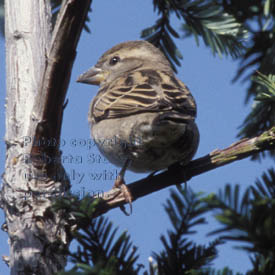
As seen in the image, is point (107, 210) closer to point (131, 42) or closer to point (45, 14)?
point (45, 14)

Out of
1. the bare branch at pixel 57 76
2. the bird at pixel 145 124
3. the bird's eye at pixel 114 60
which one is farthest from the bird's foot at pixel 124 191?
the bird's eye at pixel 114 60

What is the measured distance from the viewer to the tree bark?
2146mm

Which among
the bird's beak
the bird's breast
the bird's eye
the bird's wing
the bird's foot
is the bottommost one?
the bird's foot

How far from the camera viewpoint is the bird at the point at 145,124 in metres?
3.39

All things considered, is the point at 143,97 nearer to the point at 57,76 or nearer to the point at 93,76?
the point at 57,76

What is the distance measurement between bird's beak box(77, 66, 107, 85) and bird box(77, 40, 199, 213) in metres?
0.80

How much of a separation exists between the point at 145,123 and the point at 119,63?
187 cm

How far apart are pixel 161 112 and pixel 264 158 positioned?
0.92m

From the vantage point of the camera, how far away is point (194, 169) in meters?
3.04

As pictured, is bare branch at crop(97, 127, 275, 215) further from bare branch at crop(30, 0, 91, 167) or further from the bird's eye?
the bird's eye

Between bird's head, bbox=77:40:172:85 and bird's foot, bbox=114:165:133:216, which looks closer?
bird's foot, bbox=114:165:133:216

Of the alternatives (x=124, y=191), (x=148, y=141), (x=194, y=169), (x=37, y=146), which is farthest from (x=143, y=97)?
(x=37, y=146)

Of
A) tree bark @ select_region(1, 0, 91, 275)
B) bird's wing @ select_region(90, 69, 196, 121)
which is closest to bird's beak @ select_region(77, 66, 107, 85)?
bird's wing @ select_region(90, 69, 196, 121)

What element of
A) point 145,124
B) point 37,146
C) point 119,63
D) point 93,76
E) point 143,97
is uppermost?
point 119,63
